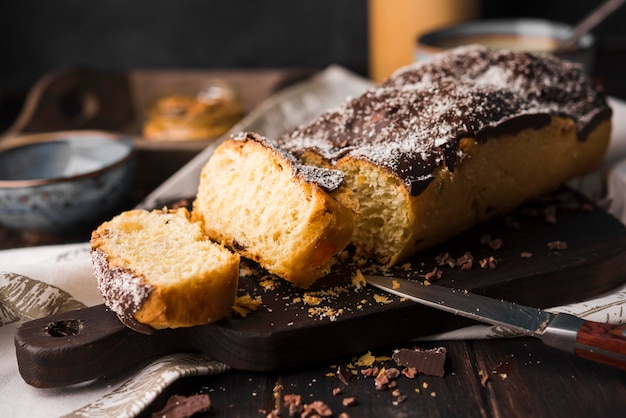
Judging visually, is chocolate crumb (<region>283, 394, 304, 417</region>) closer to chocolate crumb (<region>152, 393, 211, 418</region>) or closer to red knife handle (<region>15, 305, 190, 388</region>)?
chocolate crumb (<region>152, 393, 211, 418</region>)

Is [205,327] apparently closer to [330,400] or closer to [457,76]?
[330,400]

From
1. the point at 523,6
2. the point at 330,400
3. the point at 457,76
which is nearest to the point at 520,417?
the point at 330,400

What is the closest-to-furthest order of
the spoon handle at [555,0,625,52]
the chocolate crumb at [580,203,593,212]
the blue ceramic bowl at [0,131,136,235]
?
the chocolate crumb at [580,203,593,212] → the blue ceramic bowl at [0,131,136,235] → the spoon handle at [555,0,625,52]

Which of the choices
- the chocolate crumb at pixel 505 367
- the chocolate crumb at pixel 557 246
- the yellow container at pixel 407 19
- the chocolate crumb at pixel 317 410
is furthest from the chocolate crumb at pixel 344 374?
the yellow container at pixel 407 19

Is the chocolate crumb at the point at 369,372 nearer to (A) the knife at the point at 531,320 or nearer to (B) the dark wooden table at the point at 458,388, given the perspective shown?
(B) the dark wooden table at the point at 458,388

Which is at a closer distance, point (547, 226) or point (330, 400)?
point (330, 400)

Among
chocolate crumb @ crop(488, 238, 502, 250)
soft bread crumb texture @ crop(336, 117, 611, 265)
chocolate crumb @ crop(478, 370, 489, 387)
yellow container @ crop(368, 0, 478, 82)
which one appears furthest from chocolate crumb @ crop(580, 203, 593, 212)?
yellow container @ crop(368, 0, 478, 82)

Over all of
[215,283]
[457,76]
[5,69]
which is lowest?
[5,69]
